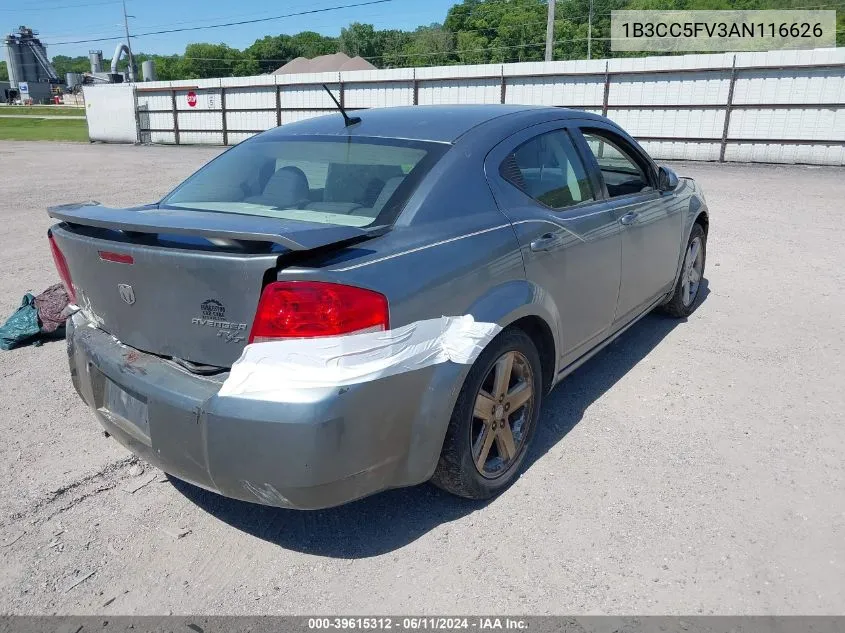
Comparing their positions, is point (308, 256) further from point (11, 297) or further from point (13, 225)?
point (13, 225)

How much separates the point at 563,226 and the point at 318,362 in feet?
5.34

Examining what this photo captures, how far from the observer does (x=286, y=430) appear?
2146 mm

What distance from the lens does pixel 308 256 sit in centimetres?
224

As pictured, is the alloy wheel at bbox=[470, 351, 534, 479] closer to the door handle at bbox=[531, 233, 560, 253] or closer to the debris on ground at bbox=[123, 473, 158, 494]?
the door handle at bbox=[531, 233, 560, 253]

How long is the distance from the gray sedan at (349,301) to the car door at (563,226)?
1 centimetres

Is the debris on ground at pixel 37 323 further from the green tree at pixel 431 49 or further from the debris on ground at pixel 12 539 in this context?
the green tree at pixel 431 49

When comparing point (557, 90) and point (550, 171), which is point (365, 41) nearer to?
point (557, 90)

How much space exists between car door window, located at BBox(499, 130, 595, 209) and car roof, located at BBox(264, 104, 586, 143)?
21 centimetres

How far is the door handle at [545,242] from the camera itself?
3025mm

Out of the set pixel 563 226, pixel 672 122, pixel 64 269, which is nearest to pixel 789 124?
pixel 672 122

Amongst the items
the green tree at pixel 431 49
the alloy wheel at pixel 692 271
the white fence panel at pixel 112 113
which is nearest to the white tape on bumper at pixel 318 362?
the alloy wheel at pixel 692 271

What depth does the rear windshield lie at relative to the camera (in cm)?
277

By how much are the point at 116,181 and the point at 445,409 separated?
49.1ft

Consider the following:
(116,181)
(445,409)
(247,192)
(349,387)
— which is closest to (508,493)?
(445,409)
